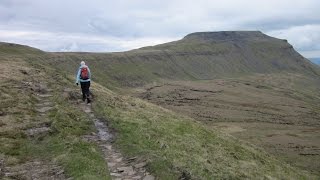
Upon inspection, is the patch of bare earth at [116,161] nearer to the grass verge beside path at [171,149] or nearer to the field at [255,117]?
the grass verge beside path at [171,149]

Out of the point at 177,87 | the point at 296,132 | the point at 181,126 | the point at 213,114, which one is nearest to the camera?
the point at 181,126

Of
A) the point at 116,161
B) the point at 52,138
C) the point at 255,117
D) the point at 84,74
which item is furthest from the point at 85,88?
the point at 255,117

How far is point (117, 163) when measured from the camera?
19.9 metres

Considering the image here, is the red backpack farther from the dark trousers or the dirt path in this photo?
the dirt path

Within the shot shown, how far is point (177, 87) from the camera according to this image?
163 metres

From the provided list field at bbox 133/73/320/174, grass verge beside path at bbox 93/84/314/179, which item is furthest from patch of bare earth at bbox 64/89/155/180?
field at bbox 133/73/320/174

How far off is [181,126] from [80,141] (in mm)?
11171

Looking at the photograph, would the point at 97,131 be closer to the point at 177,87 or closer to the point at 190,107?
the point at 190,107

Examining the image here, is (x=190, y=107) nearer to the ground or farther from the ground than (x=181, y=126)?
nearer to the ground

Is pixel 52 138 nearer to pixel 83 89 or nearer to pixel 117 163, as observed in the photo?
pixel 117 163

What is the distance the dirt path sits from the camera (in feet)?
59.4

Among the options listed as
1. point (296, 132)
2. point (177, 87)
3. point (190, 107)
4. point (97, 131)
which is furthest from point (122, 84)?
point (97, 131)

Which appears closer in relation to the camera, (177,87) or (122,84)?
(177,87)

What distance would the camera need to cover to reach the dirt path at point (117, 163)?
1812 centimetres
